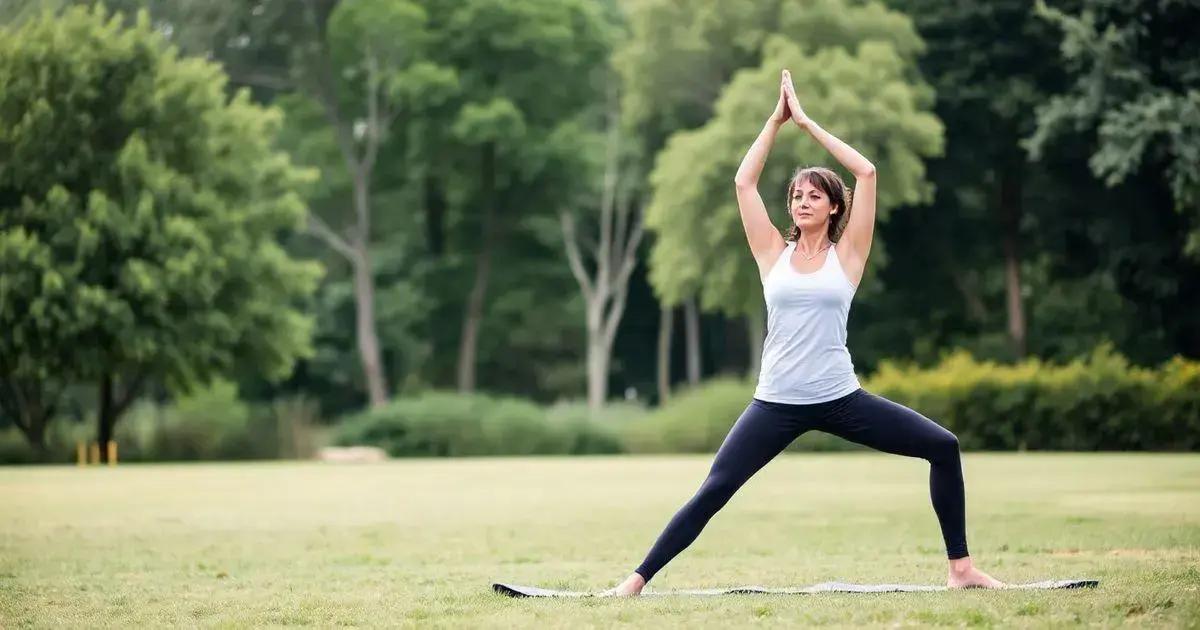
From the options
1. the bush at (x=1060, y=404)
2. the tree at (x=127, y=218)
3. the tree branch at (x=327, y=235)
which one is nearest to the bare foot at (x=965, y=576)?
the bush at (x=1060, y=404)

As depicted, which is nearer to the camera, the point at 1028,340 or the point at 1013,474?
the point at 1013,474

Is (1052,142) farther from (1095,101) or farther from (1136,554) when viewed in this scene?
(1136,554)

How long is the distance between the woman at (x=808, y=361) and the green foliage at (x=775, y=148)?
3627 centimetres

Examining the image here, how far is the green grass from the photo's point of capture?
26.9 feet

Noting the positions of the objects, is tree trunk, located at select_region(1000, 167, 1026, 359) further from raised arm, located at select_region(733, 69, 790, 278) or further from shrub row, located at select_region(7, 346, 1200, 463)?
raised arm, located at select_region(733, 69, 790, 278)

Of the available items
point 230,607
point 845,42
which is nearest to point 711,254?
point 845,42

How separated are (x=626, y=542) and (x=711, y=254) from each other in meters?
34.7

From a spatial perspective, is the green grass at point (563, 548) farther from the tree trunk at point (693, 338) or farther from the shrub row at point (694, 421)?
the tree trunk at point (693, 338)

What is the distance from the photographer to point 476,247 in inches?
2459

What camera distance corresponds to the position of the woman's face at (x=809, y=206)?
27.9 feet

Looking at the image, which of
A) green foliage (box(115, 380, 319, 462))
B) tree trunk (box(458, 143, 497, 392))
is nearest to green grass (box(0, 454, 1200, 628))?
green foliage (box(115, 380, 319, 462))

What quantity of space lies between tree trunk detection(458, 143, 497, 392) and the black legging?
162 ft

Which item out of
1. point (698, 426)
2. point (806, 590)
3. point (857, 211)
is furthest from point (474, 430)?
point (857, 211)

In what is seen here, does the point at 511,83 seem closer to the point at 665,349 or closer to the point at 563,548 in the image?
the point at 665,349
